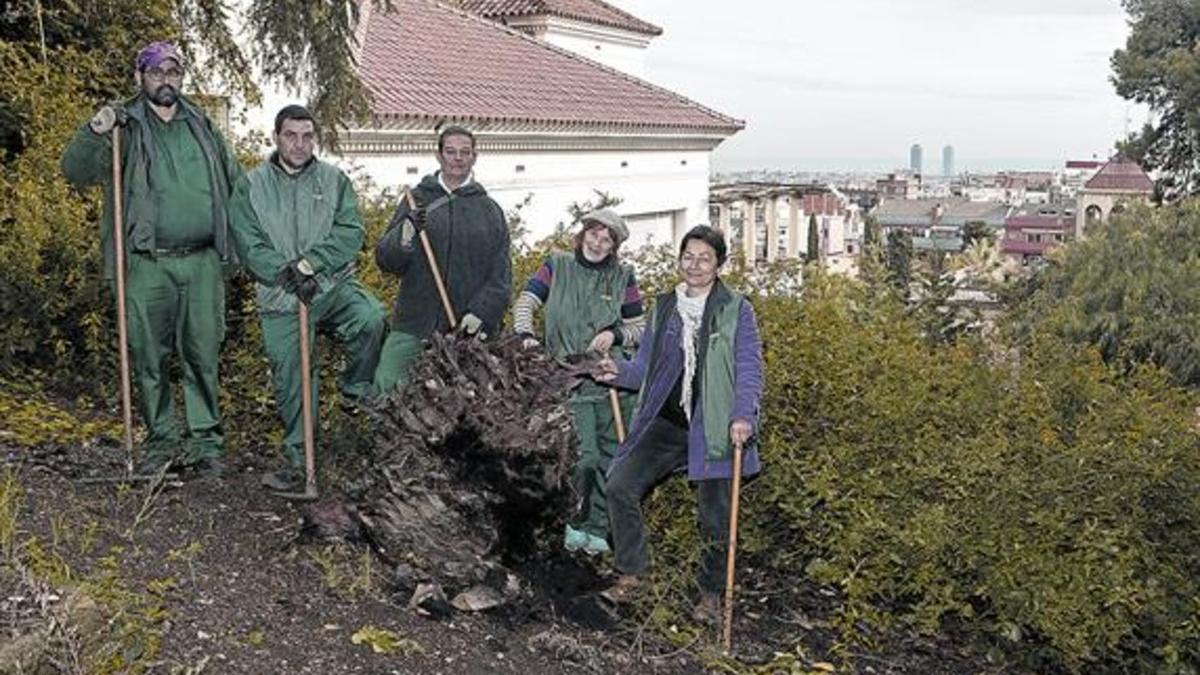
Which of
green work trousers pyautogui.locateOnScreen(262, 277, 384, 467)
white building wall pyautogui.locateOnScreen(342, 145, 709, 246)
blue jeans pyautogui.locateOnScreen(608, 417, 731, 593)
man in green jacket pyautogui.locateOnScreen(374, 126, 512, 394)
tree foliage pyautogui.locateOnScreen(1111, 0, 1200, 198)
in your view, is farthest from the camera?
tree foliage pyautogui.locateOnScreen(1111, 0, 1200, 198)

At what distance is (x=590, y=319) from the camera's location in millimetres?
5582

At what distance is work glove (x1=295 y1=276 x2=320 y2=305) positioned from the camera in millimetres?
5477

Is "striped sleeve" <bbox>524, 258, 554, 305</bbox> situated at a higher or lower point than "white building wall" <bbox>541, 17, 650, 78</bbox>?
lower

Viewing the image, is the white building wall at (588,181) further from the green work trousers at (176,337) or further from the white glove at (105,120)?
the white glove at (105,120)

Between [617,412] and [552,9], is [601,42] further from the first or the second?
[617,412]

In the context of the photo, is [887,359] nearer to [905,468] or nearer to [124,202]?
[905,468]

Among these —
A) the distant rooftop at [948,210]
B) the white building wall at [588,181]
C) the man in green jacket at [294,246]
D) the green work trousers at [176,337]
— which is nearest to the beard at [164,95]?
the man in green jacket at [294,246]

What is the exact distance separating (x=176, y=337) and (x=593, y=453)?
6.54 feet

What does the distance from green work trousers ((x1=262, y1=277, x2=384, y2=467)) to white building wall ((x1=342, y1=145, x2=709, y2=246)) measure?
11.0 m

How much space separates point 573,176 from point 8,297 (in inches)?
670

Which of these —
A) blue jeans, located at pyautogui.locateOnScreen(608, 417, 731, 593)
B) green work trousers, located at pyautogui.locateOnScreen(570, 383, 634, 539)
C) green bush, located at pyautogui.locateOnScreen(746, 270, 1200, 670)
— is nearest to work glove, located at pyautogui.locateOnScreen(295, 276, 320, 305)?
green work trousers, located at pyautogui.locateOnScreen(570, 383, 634, 539)

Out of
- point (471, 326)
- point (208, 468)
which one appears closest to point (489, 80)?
point (208, 468)

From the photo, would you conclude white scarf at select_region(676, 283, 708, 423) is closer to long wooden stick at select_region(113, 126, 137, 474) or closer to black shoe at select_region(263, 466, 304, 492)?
black shoe at select_region(263, 466, 304, 492)

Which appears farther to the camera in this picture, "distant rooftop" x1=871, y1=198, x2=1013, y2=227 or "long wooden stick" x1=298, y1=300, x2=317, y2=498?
"distant rooftop" x1=871, y1=198, x2=1013, y2=227
